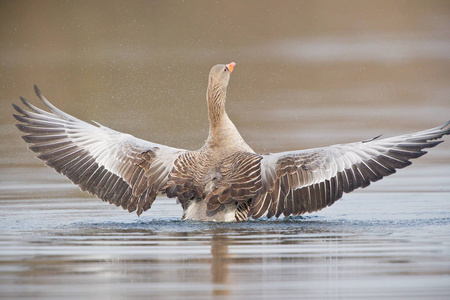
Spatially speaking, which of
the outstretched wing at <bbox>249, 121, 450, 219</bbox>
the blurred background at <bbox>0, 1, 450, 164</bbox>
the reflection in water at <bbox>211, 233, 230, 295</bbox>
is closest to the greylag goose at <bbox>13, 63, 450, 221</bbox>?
the outstretched wing at <bbox>249, 121, 450, 219</bbox>

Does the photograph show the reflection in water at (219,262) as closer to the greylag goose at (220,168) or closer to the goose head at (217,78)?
the greylag goose at (220,168)

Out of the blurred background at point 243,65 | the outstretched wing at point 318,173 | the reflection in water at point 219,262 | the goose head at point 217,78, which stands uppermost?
the blurred background at point 243,65

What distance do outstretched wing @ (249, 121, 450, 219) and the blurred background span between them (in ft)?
14.4

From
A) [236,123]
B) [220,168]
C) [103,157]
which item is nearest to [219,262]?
[220,168]

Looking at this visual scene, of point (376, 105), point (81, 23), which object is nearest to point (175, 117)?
point (376, 105)

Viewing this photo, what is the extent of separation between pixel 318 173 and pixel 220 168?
1334mm

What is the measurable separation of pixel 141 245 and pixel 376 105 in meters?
13.7

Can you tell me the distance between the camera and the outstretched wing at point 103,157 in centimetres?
1305

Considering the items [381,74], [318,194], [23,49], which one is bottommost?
[318,194]

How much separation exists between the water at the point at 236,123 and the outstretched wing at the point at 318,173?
11.9 inches

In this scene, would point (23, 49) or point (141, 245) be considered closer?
point (141, 245)

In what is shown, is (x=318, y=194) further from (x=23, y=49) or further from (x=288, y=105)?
(x=23, y=49)

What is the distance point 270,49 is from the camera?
33.5 metres

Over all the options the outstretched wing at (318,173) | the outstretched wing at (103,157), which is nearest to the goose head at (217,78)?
the outstretched wing at (103,157)
